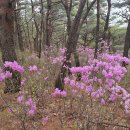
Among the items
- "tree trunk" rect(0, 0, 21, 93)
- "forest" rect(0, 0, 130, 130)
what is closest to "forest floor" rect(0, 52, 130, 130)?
"forest" rect(0, 0, 130, 130)

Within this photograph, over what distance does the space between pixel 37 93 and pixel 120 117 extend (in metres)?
1.91

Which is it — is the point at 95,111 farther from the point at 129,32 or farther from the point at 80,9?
the point at 129,32

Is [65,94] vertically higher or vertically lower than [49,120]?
higher

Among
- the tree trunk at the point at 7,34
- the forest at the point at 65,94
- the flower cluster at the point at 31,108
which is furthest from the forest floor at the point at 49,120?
the tree trunk at the point at 7,34

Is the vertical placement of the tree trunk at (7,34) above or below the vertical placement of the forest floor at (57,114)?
above

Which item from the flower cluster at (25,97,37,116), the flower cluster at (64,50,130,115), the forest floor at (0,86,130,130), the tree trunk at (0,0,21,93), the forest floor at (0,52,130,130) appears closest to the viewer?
the flower cluster at (64,50,130,115)

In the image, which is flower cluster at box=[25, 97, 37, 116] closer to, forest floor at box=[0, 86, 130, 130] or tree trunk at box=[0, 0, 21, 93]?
forest floor at box=[0, 86, 130, 130]

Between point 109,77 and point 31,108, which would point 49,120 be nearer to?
point 31,108

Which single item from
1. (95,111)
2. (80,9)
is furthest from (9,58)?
(95,111)

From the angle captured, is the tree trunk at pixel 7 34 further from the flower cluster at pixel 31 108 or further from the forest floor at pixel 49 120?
the flower cluster at pixel 31 108

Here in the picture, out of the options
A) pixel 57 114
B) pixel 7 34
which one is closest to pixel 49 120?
pixel 57 114

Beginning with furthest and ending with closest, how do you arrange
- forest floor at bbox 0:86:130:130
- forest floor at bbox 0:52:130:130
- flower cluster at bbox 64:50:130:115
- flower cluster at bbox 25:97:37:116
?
forest floor at bbox 0:86:130:130
forest floor at bbox 0:52:130:130
flower cluster at bbox 25:97:37:116
flower cluster at bbox 64:50:130:115

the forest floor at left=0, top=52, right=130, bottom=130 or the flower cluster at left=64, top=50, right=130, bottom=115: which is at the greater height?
the flower cluster at left=64, top=50, right=130, bottom=115

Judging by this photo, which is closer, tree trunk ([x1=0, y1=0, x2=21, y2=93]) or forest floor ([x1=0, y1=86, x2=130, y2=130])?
forest floor ([x1=0, y1=86, x2=130, y2=130])
